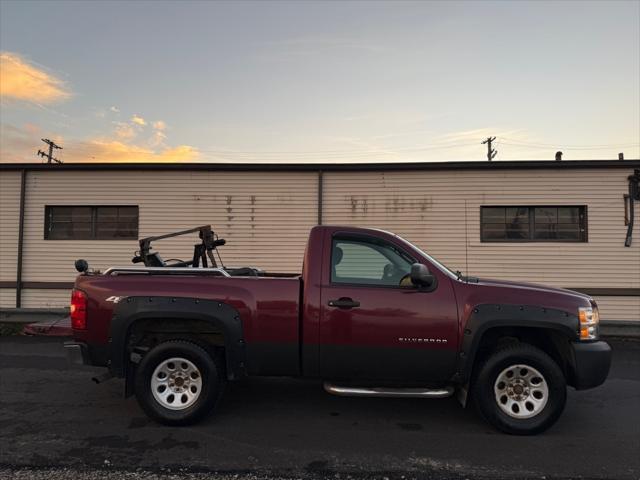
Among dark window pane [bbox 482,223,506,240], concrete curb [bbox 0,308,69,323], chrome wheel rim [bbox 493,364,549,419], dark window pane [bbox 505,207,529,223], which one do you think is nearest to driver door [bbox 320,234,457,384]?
chrome wheel rim [bbox 493,364,549,419]

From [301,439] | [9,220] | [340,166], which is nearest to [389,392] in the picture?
[301,439]

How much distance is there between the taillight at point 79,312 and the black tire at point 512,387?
12.8ft

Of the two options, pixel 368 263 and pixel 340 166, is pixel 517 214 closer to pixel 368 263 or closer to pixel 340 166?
pixel 340 166

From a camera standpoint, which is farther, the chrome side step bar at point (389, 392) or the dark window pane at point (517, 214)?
the dark window pane at point (517, 214)

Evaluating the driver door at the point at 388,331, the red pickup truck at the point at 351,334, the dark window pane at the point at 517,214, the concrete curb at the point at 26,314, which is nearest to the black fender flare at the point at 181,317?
the red pickup truck at the point at 351,334

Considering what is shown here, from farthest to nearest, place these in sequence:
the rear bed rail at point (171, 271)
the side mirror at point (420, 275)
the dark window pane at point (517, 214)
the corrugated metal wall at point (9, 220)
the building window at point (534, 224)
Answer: the corrugated metal wall at point (9, 220), the dark window pane at point (517, 214), the building window at point (534, 224), the rear bed rail at point (171, 271), the side mirror at point (420, 275)

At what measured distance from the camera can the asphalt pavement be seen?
3.87 metres

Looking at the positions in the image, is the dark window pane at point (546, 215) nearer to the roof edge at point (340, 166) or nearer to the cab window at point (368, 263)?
the roof edge at point (340, 166)

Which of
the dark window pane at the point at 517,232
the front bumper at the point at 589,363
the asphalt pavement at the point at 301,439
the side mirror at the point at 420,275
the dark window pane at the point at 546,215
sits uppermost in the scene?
the dark window pane at the point at 546,215

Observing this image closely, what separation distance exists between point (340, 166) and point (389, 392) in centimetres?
763

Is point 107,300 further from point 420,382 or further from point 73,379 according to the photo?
point 420,382

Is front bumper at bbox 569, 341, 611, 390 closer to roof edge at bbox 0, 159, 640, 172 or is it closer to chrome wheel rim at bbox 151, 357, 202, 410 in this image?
chrome wheel rim at bbox 151, 357, 202, 410

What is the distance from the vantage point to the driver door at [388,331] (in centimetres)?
467

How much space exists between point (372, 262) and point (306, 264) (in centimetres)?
68
